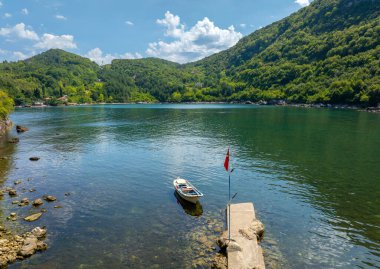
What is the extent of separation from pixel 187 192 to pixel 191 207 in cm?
275

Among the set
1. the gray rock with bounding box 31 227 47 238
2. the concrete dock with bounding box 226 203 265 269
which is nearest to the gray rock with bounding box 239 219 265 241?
the concrete dock with bounding box 226 203 265 269

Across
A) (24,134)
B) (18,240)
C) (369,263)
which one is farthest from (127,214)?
(24,134)

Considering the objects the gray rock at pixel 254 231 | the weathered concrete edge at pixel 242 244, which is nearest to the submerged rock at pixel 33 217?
the weathered concrete edge at pixel 242 244

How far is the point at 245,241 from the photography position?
2803 centimetres

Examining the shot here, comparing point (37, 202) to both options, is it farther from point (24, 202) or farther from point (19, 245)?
point (19, 245)

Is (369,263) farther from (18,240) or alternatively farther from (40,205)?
(40,205)

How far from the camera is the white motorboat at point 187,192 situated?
3791cm

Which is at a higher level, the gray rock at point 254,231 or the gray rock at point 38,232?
the gray rock at point 254,231

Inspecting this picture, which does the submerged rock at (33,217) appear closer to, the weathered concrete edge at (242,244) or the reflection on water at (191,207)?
the reflection on water at (191,207)

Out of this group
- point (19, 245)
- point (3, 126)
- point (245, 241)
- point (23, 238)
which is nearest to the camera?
point (19, 245)

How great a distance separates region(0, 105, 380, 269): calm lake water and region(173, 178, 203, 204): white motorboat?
172 cm

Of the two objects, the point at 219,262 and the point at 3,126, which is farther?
the point at 3,126

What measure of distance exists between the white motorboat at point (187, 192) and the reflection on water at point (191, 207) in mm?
595

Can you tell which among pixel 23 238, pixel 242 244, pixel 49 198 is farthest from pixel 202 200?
pixel 23 238
